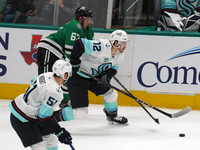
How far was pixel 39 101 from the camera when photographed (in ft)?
7.39

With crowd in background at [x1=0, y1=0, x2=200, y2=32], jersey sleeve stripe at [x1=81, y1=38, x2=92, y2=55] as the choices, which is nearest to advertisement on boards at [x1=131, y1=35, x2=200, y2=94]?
crowd in background at [x1=0, y1=0, x2=200, y2=32]

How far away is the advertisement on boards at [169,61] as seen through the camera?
430cm

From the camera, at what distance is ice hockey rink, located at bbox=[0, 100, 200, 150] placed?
9.87ft

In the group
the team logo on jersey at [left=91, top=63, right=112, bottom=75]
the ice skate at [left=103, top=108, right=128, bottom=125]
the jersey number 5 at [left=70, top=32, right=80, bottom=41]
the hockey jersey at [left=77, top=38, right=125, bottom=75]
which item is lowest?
the ice skate at [left=103, top=108, right=128, bottom=125]

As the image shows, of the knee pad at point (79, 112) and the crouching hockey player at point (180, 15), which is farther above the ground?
the crouching hockey player at point (180, 15)

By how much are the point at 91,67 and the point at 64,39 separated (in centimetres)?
48

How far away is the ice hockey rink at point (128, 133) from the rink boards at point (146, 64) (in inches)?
11.0

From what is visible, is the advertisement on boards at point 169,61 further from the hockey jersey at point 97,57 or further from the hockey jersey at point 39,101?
the hockey jersey at point 39,101

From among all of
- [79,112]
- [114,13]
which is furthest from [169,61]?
[79,112]

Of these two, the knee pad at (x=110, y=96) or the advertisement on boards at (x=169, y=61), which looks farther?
the advertisement on boards at (x=169, y=61)

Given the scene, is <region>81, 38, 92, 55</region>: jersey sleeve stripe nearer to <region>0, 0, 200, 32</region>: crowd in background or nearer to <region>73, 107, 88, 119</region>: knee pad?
<region>73, 107, 88, 119</region>: knee pad

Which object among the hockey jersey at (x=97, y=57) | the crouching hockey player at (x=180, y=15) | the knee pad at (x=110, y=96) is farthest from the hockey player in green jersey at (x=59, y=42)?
the crouching hockey player at (x=180, y=15)

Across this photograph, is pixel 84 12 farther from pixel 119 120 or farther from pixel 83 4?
pixel 119 120

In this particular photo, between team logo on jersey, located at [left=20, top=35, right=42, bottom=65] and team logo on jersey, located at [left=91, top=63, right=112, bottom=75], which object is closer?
team logo on jersey, located at [left=91, top=63, right=112, bottom=75]
